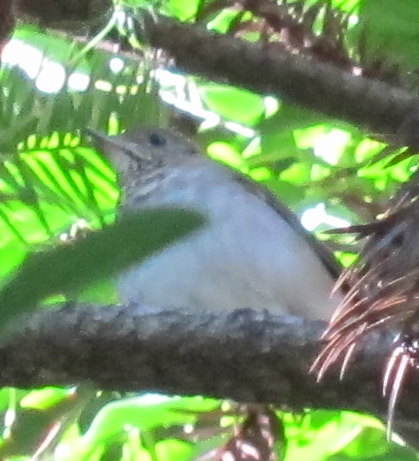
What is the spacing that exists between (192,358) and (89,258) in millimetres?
225

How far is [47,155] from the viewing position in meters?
0.73

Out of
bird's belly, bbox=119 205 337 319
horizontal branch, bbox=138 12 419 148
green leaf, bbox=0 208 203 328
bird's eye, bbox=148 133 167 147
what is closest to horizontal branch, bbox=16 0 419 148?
horizontal branch, bbox=138 12 419 148

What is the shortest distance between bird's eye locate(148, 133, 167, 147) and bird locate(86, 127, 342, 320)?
0.35ft

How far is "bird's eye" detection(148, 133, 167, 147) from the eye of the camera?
1453 millimetres

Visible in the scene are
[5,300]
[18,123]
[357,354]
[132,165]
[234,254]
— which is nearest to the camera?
[5,300]

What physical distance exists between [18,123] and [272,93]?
20 centimetres

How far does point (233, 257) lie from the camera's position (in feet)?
3.49

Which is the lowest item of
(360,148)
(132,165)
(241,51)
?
(132,165)

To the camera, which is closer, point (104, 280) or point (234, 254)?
point (104, 280)

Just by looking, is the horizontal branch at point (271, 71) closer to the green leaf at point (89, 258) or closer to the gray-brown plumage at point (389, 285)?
the gray-brown plumage at point (389, 285)

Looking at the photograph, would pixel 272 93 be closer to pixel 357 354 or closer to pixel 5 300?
pixel 357 354

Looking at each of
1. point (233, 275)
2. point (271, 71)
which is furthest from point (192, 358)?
point (233, 275)

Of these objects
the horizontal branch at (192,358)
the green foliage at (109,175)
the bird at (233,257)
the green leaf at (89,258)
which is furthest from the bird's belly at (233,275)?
the green leaf at (89,258)

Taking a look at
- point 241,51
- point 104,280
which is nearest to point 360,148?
point 241,51
